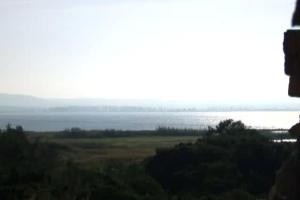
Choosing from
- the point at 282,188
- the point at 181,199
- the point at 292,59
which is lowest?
the point at 181,199

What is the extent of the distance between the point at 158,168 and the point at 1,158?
9368mm

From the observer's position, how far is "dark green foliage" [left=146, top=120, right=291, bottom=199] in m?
31.7

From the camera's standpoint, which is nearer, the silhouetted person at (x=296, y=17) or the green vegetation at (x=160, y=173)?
the silhouetted person at (x=296, y=17)

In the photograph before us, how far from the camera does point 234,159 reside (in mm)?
36969

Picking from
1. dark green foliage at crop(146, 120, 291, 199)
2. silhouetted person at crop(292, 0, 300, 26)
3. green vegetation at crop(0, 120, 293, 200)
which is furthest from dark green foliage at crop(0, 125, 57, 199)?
silhouetted person at crop(292, 0, 300, 26)

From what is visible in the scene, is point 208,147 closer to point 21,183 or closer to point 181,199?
point 181,199

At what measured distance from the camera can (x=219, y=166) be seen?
3306 centimetres

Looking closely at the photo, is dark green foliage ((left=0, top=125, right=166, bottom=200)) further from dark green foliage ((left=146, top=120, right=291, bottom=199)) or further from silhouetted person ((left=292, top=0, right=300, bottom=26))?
silhouetted person ((left=292, top=0, right=300, bottom=26))

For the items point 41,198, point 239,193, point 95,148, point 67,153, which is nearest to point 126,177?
point 239,193

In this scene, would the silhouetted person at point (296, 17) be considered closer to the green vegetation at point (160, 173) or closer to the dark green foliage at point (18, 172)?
the green vegetation at point (160, 173)

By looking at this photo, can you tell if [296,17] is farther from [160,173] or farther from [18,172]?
[160,173]

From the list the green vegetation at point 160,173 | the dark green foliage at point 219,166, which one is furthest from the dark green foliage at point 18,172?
the dark green foliage at point 219,166

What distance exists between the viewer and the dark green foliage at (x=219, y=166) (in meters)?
31.7

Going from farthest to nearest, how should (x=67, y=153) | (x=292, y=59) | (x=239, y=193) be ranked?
(x=67, y=153) < (x=239, y=193) < (x=292, y=59)
